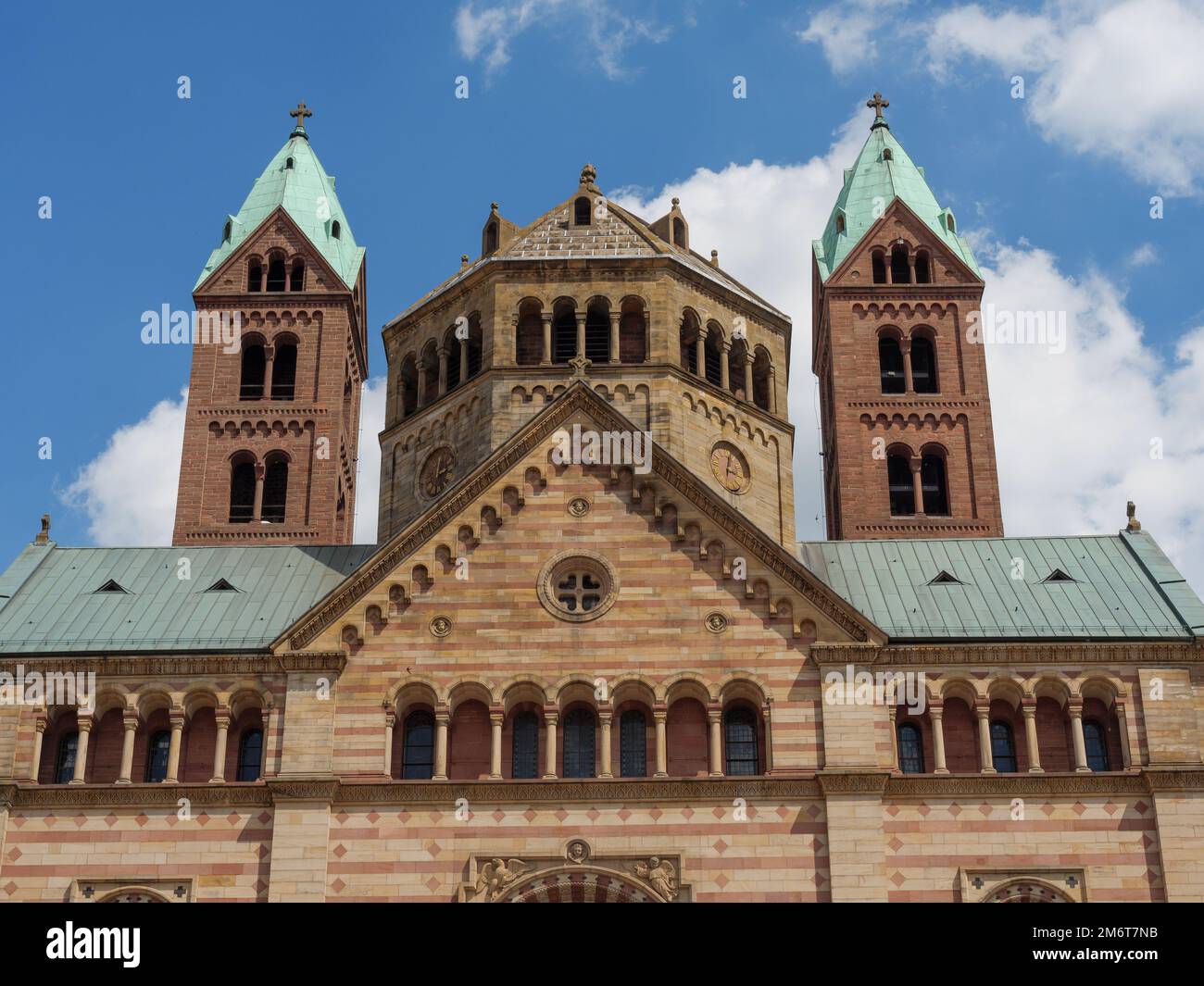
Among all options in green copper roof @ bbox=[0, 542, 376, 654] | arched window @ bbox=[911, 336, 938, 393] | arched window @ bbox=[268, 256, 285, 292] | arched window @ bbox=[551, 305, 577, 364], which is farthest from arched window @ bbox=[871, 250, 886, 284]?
green copper roof @ bbox=[0, 542, 376, 654]

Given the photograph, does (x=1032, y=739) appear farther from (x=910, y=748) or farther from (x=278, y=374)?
(x=278, y=374)

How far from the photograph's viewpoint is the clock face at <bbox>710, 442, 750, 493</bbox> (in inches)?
2122

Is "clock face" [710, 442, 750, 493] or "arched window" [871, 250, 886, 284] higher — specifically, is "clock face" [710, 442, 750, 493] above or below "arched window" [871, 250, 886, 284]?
below

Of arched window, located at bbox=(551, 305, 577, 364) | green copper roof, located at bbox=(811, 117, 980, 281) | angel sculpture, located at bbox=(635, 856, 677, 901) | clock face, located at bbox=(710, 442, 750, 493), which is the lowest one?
angel sculpture, located at bbox=(635, 856, 677, 901)

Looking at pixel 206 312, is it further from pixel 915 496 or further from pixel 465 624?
pixel 465 624

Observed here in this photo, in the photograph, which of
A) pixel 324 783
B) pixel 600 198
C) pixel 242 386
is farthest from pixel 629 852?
pixel 242 386

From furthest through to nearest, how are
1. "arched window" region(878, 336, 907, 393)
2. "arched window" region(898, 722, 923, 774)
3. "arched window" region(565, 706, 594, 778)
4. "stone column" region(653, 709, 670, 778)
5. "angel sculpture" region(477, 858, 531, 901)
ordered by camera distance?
"arched window" region(878, 336, 907, 393), "arched window" region(898, 722, 923, 774), "arched window" region(565, 706, 594, 778), "stone column" region(653, 709, 670, 778), "angel sculpture" region(477, 858, 531, 901)

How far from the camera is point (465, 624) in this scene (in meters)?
45.5

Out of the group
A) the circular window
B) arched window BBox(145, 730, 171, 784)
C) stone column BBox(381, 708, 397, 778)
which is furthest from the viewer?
the circular window

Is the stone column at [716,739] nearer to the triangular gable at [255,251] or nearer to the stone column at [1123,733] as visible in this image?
the stone column at [1123,733]

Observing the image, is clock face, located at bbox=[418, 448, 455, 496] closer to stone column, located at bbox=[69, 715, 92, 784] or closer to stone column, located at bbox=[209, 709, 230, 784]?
stone column, located at bbox=[209, 709, 230, 784]

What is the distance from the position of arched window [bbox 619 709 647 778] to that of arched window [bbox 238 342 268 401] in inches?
1339

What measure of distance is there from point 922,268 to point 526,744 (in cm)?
3834
